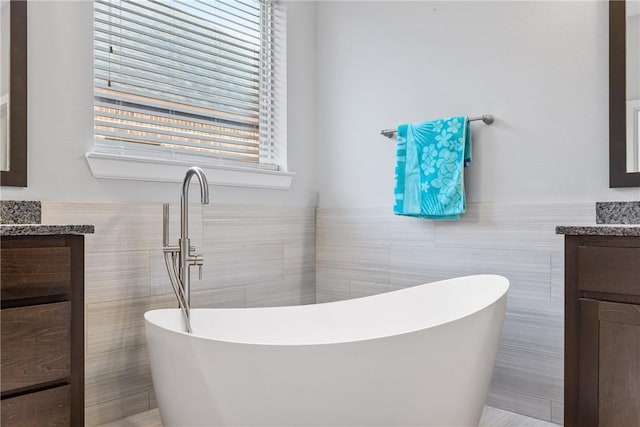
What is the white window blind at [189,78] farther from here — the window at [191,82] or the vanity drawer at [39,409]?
the vanity drawer at [39,409]

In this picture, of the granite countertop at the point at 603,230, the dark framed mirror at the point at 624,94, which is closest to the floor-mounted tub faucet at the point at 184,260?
the granite countertop at the point at 603,230

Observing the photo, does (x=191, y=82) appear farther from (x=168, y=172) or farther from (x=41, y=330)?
(x=41, y=330)

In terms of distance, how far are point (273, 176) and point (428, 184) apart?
0.78 meters

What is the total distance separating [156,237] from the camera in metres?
2.07

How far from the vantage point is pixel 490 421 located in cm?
198

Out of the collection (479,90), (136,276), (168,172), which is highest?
(479,90)

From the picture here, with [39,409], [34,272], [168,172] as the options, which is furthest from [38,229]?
[168,172]

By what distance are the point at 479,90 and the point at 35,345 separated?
6.28 feet

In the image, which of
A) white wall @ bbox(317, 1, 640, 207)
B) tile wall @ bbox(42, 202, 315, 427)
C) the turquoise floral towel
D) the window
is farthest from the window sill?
the turquoise floral towel

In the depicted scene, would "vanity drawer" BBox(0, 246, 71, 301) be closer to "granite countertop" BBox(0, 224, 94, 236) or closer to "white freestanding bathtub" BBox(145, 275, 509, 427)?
"granite countertop" BBox(0, 224, 94, 236)

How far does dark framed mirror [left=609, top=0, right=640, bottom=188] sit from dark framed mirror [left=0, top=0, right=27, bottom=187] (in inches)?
83.0

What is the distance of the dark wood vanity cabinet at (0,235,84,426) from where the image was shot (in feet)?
4.25

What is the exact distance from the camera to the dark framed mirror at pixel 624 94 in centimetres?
180

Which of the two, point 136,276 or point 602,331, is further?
point 136,276
